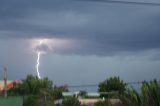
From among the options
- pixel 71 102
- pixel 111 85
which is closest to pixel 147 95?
pixel 71 102

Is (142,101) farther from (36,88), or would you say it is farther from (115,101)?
(36,88)

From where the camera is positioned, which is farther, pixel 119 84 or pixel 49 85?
pixel 49 85

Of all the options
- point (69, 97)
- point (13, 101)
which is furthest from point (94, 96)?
point (13, 101)

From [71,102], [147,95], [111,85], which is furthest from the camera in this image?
[111,85]

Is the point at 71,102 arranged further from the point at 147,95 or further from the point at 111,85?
the point at 111,85

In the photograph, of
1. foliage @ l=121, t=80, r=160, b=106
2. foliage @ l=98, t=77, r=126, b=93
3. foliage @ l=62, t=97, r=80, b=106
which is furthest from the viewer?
foliage @ l=98, t=77, r=126, b=93

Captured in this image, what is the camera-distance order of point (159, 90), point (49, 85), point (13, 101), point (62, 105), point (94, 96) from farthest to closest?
point (49, 85) < point (94, 96) < point (62, 105) < point (13, 101) < point (159, 90)

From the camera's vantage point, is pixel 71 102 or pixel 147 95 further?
pixel 71 102

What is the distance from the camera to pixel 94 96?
6888cm

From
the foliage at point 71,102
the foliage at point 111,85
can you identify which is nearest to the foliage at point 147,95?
the foliage at point 71,102

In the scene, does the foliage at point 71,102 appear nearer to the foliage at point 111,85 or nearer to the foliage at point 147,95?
the foliage at point 147,95

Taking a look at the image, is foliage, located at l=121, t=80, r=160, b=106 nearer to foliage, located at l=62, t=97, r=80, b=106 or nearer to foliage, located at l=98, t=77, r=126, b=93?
foliage, located at l=62, t=97, r=80, b=106

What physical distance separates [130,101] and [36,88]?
38841mm

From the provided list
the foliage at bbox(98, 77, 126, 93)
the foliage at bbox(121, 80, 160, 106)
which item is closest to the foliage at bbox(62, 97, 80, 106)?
the foliage at bbox(121, 80, 160, 106)
